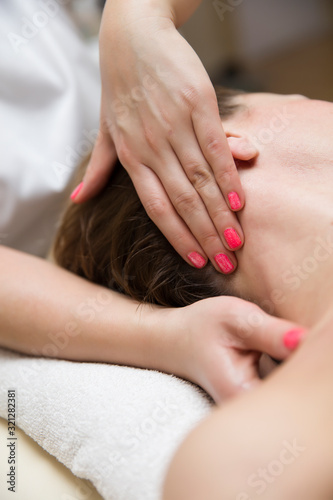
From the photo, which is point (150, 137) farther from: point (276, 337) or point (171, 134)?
point (276, 337)

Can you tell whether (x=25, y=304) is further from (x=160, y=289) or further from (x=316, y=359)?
(x=316, y=359)

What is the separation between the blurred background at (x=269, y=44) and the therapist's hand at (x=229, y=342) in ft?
5.81

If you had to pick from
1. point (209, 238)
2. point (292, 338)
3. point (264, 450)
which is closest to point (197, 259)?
point (209, 238)

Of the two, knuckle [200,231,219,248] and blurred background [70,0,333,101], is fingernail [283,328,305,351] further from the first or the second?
blurred background [70,0,333,101]

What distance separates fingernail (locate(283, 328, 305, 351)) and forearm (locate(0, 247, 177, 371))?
208 millimetres

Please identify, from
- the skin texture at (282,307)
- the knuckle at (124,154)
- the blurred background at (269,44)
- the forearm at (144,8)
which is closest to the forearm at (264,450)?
the skin texture at (282,307)

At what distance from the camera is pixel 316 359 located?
55 centimetres

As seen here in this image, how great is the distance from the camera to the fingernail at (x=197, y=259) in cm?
81

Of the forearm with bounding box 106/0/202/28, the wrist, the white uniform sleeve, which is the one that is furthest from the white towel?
the forearm with bounding box 106/0/202/28

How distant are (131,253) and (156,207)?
0.31ft

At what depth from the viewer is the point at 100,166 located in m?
0.93

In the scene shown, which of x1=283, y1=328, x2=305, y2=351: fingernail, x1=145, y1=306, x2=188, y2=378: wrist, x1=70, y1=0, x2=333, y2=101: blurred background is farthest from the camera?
x1=70, y1=0, x2=333, y2=101: blurred background

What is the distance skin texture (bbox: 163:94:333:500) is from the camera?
481 millimetres

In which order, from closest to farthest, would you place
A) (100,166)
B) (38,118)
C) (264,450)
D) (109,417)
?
(264,450) < (109,417) < (100,166) < (38,118)
